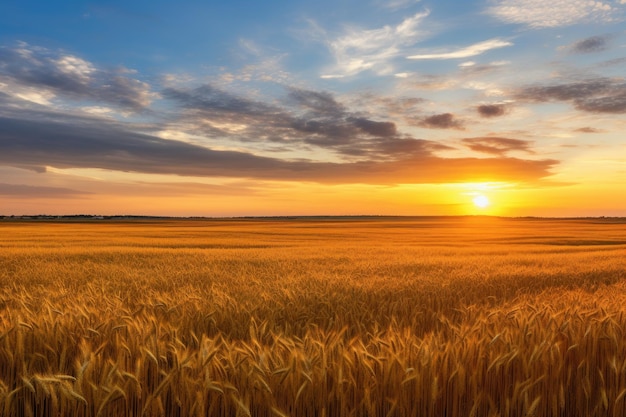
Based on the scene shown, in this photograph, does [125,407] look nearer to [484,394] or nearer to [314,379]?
[314,379]

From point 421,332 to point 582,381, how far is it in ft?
8.23

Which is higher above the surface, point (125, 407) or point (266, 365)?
point (266, 365)

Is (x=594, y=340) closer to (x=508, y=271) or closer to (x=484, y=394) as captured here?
(x=484, y=394)

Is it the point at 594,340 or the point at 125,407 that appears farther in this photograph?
the point at 594,340

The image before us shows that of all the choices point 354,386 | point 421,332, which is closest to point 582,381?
point 354,386

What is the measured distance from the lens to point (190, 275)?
35.3ft

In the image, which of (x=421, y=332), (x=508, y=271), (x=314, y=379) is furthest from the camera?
(x=508, y=271)

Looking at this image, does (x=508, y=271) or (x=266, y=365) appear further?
(x=508, y=271)

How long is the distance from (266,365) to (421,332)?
10.6 ft

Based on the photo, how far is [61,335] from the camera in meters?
3.79

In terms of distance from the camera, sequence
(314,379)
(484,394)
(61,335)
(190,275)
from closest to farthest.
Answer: (314,379) → (484,394) → (61,335) → (190,275)

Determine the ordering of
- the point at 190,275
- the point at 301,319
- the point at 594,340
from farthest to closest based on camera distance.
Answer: the point at 190,275
the point at 301,319
the point at 594,340

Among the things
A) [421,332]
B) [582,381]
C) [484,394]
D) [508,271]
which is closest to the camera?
[484,394]

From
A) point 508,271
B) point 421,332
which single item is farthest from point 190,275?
point 508,271
